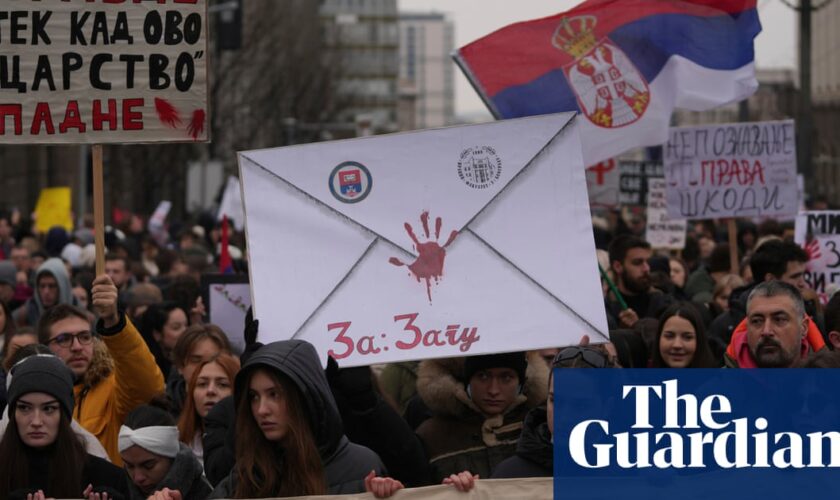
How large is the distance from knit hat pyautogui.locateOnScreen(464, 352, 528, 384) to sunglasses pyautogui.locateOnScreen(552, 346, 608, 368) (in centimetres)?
75

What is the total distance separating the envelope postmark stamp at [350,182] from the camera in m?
6.50

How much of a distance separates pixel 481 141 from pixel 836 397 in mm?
2143

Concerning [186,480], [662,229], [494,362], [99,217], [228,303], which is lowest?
[186,480]

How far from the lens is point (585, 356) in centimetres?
565

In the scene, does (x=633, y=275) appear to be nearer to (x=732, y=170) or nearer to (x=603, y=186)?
(x=732, y=170)

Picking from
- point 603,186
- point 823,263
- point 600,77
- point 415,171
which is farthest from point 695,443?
point 603,186

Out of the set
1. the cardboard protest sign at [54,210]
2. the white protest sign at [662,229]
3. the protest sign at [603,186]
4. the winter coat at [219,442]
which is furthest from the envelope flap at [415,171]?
the cardboard protest sign at [54,210]

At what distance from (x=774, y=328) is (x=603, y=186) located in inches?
408

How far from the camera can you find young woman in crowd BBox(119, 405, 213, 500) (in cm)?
572

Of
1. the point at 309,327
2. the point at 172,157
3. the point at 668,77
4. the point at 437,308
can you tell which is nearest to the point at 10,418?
the point at 309,327

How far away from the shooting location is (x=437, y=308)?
6.30m

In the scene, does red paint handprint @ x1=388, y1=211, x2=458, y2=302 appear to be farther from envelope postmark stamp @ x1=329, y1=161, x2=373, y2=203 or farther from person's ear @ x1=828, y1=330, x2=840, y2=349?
person's ear @ x1=828, y1=330, x2=840, y2=349

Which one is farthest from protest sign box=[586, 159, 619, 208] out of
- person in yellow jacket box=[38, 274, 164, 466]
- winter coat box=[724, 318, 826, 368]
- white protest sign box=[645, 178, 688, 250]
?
person in yellow jacket box=[38, 274, 164, 466]

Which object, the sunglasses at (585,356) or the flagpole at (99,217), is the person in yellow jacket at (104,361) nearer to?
the flagpole at (99,217)
